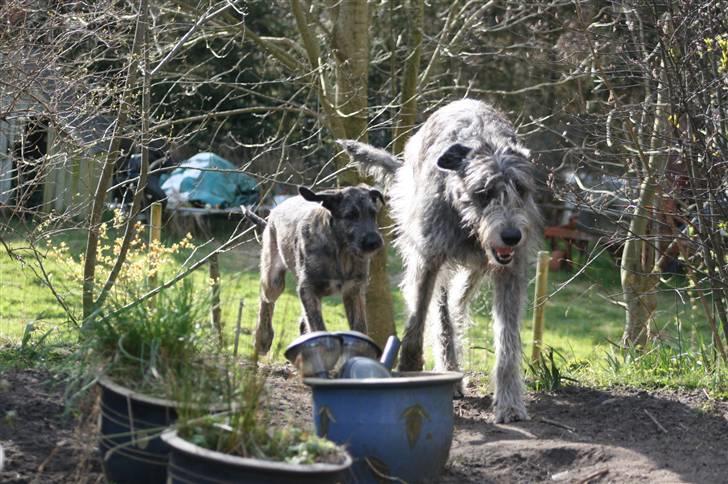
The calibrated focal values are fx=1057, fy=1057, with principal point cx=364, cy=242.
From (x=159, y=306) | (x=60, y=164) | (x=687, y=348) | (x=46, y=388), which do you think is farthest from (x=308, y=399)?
(x=687, y=348)

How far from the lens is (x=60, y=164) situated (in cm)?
837

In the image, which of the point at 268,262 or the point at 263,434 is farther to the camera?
the point at 268,262

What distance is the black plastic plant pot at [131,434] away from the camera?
4.33 meters

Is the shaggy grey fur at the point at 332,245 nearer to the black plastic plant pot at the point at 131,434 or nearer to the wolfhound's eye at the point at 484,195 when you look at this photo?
the wolfhound's eye at the point at 484,195

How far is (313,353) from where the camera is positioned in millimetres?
5180

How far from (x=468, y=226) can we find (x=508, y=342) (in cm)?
84

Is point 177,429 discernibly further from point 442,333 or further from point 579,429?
point 442,333

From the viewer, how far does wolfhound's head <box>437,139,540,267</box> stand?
22.2ft

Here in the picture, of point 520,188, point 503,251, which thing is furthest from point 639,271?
point 503,251

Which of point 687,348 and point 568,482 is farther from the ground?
point 687,348

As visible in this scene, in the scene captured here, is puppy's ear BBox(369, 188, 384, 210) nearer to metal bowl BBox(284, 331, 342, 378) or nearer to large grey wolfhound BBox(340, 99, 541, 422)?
large grey wolfhound BBox(340, 99, 541, 422)

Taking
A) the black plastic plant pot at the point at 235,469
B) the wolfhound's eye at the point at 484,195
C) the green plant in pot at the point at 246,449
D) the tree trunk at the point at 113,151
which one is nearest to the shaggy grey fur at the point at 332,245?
the wolfhound's eye at the point at 484,195

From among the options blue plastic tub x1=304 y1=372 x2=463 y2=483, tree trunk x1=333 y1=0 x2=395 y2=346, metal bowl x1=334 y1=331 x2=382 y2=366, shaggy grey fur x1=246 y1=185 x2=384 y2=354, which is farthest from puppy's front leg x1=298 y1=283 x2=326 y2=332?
blue plastic tub x1=304 y1=372 x2=463 y2=483

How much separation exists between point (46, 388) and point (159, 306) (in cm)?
166
